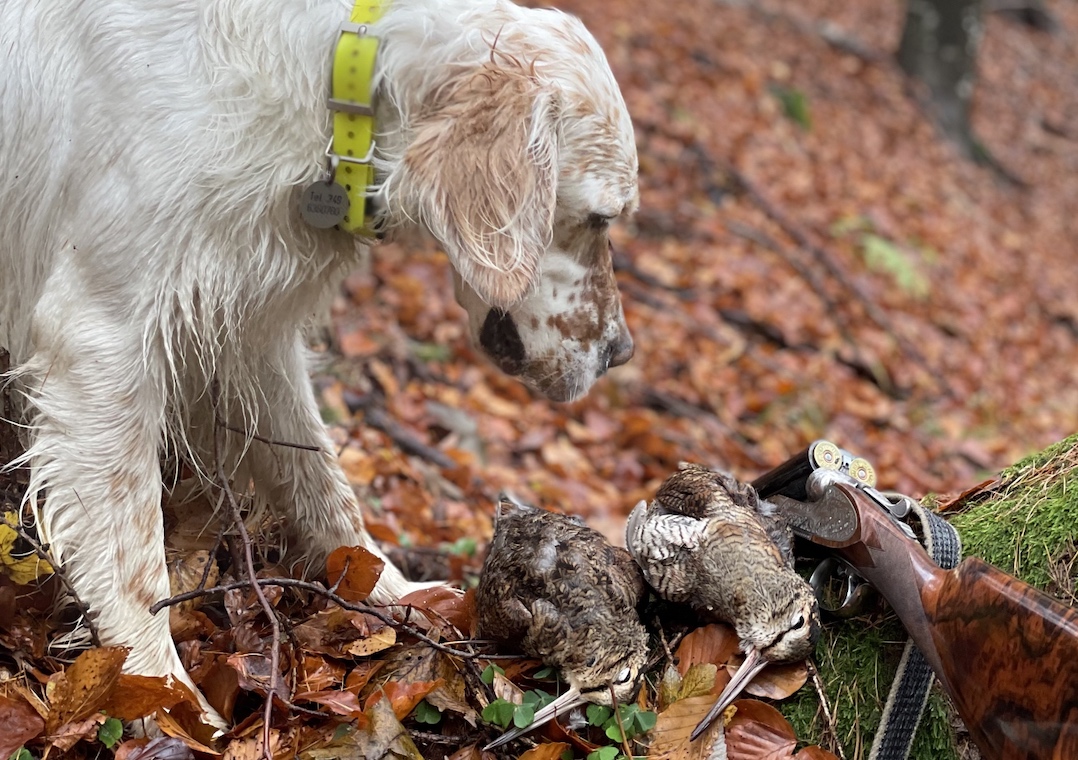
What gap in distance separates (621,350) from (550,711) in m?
1.18

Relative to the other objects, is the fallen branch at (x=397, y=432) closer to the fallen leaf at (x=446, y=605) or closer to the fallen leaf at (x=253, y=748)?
the fallen leaf at (x=446, y=605)

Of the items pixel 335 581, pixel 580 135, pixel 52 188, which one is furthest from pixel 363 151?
pixel 335 581

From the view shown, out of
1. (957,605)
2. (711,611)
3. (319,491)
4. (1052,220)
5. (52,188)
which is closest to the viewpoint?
(957,605)

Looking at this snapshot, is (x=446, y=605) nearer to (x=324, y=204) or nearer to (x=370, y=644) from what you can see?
(x=370, y=644)

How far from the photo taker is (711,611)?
95.6 inches

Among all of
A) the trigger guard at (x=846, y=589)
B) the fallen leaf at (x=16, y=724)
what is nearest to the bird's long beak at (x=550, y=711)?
the trigger guard at (x=846, y=589)

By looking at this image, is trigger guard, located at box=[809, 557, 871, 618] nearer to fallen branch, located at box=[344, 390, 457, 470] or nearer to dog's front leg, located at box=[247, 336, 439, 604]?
dog's front leg, located at box=[247, 336, 439, 604]

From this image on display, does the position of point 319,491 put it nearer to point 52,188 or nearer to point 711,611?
point 52,188

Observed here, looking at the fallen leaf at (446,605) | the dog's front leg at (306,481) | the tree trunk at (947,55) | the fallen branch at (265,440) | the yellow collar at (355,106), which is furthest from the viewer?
the tree trunk at (947,55)

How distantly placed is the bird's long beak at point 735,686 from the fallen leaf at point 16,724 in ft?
4.61

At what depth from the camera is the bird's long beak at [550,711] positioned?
2287 mm

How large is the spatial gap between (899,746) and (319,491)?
190cm

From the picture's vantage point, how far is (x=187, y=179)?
2.49m

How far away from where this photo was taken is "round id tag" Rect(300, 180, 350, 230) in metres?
2.58
